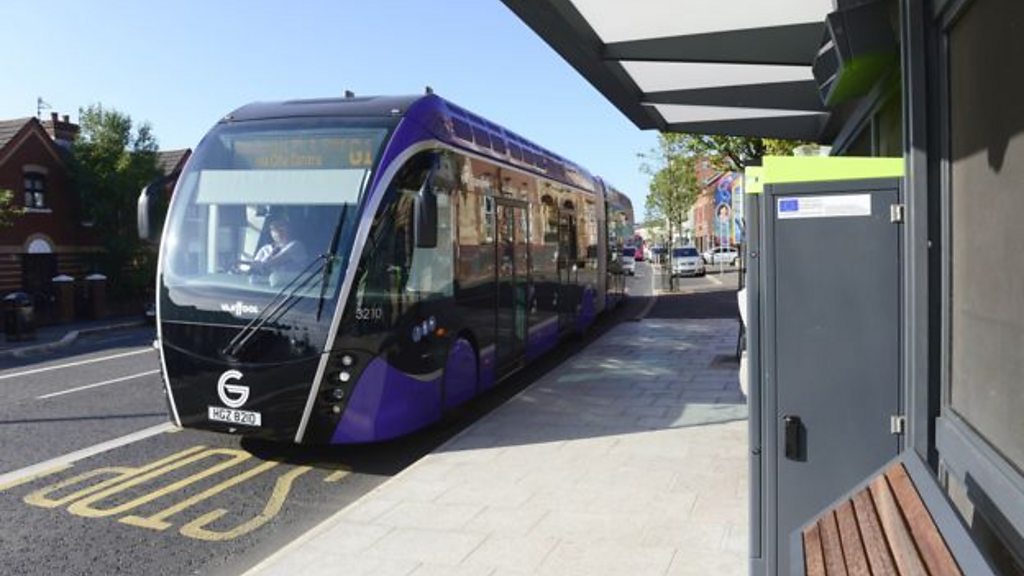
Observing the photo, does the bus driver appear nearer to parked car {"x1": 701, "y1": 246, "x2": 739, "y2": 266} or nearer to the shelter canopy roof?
the shelter canopy roof

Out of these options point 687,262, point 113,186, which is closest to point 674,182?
point 687,262

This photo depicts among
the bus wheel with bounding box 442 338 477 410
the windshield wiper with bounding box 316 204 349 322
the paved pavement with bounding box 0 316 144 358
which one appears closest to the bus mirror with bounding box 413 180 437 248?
the windshield wiper with bounding box 316 204 349 322

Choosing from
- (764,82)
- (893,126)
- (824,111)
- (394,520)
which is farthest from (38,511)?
(824,111)

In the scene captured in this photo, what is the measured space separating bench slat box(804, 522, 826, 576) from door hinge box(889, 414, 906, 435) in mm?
650

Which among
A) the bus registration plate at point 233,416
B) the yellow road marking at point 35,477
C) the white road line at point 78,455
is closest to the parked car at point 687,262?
the white road line at point 78,455

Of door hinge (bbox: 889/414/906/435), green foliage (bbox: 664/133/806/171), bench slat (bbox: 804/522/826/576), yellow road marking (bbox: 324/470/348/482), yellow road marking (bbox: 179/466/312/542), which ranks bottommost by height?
yellow road marking (bbox: 179/466/312/542)

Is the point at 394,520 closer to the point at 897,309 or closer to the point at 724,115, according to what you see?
the point at 897,309

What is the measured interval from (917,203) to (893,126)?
62.4 inches

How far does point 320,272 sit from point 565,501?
2.68 meters

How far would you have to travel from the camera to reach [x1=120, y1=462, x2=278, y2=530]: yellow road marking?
562 centimetres

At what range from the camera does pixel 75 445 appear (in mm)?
7887

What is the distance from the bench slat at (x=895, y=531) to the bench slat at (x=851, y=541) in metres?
0.09

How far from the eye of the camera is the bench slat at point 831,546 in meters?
2.49

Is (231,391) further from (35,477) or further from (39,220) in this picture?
(39,220)
